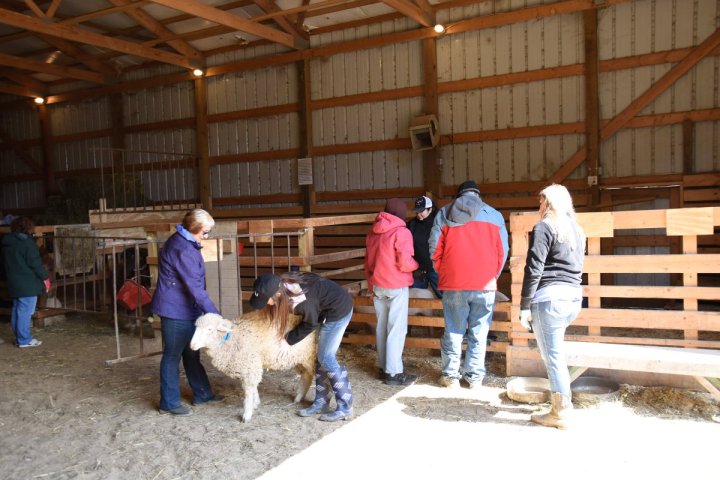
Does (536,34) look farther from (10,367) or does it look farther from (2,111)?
(2,111)

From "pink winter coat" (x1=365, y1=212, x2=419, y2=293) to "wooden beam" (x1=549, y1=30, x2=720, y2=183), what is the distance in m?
5.88

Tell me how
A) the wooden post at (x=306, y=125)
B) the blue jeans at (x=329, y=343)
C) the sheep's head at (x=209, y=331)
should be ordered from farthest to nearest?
the wooden post at (x=306, y=125)
the blue jeans at (x=329, y=343)
the sheep's head at (x=209, y=331)

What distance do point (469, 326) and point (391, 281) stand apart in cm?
84

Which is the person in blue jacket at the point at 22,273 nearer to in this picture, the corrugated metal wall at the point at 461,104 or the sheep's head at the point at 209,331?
the sheep's head at the point at 209,331

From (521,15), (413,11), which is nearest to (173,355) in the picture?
(413,11)

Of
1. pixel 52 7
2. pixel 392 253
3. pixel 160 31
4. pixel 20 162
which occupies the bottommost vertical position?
pixel 392 253

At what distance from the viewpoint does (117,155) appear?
16969 millimetres

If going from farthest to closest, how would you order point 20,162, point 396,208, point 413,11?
1. point 20,162
2. point 413,11
3. point 396,208

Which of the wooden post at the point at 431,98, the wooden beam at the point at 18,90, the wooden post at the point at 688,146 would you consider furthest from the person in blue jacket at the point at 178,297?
the wooden beam at the point at 18,90

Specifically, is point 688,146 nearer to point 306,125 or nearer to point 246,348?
point 306,125

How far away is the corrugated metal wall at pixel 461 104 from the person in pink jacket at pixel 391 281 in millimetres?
6069

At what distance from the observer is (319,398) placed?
17.0ft

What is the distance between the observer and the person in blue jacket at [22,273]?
7828 millimetres

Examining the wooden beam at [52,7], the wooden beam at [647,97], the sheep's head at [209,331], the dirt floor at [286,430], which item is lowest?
the dirt floor at [286,430]
